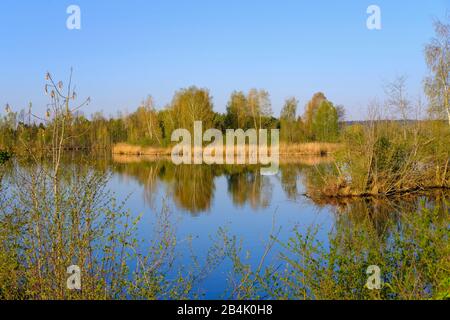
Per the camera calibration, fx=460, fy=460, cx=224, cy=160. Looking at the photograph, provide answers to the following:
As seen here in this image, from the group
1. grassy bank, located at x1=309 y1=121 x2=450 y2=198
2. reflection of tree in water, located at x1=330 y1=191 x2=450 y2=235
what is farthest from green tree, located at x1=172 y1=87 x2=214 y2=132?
reflection of tree in water, located at x1=330 y1=191 x2=450 y2=235

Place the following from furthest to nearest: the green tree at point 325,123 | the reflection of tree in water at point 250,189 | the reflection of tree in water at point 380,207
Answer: the green tree at point 325,123, the reflection of tree in water at point 250,189, the reflection of tree in water at point 380,207

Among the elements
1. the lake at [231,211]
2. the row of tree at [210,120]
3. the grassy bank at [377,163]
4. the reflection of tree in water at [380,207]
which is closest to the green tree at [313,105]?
the row of tree at [210,120]

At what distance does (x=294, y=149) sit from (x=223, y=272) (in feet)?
91.2

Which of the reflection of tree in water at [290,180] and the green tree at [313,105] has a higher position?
the green tree at [313,105]

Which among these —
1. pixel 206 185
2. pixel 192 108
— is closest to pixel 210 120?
pixel 192 108

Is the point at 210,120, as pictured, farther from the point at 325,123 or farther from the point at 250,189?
the point at 250,189

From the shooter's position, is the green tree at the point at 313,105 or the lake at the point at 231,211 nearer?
the lake at the point at 231,211

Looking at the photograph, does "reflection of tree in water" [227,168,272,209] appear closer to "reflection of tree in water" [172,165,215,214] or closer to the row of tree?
"reflection of tree in water" [172,165,215,214]

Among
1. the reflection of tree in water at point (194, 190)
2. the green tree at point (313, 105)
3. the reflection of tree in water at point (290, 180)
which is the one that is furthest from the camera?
the green tree at point (313, 105)

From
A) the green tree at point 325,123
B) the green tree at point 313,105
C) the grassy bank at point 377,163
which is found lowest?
the grassy bank at point 377,163

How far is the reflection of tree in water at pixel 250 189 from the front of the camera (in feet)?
47.7

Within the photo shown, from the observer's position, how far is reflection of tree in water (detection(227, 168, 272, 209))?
47.7 feet

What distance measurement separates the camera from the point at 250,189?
679 inches

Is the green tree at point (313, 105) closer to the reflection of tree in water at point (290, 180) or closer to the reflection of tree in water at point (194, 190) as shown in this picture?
the reflection of tree in water at point (290, 180)
